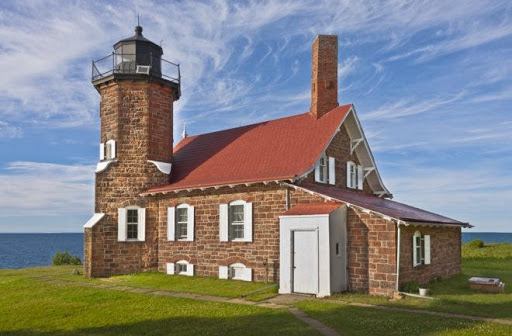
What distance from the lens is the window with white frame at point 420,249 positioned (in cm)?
1647

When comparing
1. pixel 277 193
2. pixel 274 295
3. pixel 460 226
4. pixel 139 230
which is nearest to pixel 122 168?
pixel 139 230

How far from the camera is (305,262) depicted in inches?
609

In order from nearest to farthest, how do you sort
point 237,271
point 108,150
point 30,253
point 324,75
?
1. point 237,271
2. point 324,75
3. point 108,150
4. point 30,253

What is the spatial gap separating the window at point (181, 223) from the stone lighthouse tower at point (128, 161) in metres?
1.41

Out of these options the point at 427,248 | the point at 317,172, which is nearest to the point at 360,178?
the point at 317,172

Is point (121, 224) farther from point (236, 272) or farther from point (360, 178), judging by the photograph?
point (360, 178)

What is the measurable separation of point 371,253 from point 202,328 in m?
6.59

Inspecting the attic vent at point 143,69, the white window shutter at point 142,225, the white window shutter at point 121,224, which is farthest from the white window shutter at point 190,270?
the attic vent at point 143,69

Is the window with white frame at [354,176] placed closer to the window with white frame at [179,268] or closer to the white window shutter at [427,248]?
the white window shutter at [427,248]

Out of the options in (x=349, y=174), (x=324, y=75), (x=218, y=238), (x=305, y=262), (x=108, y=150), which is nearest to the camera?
(x=305, y=262)

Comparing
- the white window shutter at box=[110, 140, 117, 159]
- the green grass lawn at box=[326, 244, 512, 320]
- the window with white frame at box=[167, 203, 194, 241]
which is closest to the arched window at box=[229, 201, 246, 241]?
the window with white frame at box=[167, 203, 194, 241]

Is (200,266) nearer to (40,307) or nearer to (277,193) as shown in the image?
(277,193)

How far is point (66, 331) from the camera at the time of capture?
37.6ft

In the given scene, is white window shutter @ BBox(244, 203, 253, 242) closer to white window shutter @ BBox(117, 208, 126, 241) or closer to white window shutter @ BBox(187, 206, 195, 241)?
white window shutter @ BBox(187, 206, 195, 241)
